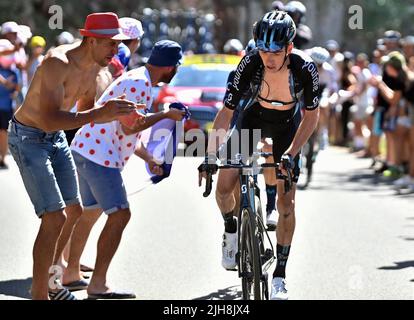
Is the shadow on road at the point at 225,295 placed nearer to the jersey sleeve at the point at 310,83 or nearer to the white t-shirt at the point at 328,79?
the jersey sleeve at the point at 310,83

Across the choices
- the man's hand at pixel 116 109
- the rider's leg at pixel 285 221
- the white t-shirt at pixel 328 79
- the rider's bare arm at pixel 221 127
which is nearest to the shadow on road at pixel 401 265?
the rider's leg at pixel 285 221

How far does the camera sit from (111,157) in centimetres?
848

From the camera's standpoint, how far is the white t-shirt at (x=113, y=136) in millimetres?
8352

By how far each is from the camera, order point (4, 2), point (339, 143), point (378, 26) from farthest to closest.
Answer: point (378, 26) < point (4, 2) < point (339, 143)

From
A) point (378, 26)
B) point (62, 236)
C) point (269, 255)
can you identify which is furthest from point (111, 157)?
point (378, 26)

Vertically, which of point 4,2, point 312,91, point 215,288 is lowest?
point 215,288

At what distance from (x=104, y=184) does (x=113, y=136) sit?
0.36m

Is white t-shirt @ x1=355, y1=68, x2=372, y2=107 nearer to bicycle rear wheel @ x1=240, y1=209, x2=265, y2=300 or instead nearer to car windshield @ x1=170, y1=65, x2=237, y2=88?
car windshield @ x1=170, y1=65, x2=237, y2=88

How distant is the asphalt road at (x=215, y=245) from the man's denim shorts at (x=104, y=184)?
62cm

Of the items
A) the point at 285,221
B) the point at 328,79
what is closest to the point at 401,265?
the point at 285,221

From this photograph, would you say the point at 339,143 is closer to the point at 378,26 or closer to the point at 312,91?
the point at 312,91

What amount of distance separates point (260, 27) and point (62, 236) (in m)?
2.28

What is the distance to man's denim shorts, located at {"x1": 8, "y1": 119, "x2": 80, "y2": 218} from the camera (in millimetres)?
7621

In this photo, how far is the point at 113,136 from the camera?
851cm
